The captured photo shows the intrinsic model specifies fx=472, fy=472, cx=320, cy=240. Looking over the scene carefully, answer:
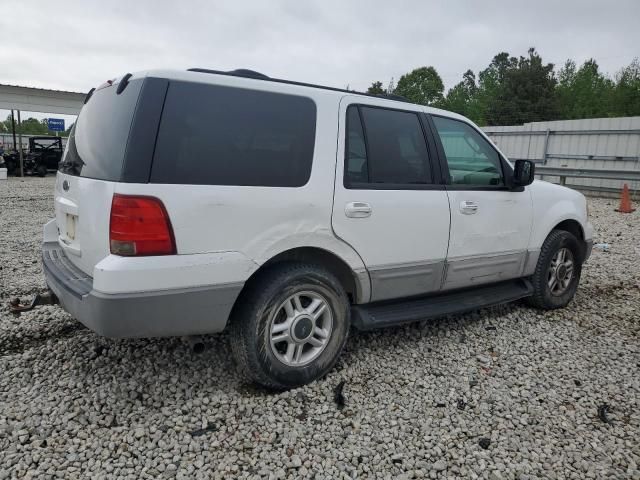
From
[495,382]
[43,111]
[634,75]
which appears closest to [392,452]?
[495,382]

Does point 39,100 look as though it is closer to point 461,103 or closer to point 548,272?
point 548,272

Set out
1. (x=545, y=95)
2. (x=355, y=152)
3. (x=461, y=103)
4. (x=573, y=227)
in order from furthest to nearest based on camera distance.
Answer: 1. (x=461, y=103)
2. (x=545, y=95)
3. (x=573, y=227)
4. (x=355, y=152)

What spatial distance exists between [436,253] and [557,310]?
6.20 ft

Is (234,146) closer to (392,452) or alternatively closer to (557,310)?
(392,452)

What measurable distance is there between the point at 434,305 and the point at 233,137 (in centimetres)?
196

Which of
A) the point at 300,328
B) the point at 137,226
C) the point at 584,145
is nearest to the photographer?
the point at 137,226

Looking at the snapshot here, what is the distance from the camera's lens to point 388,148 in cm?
329

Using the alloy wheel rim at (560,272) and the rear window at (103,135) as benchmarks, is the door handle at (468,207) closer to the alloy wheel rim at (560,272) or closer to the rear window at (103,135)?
the alloy wheel rim at (560,272)

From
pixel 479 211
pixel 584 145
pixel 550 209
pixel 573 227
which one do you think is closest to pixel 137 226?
pixel 479 211

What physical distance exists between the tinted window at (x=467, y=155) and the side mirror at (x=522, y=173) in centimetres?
12

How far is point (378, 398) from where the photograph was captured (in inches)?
114

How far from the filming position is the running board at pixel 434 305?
321cm

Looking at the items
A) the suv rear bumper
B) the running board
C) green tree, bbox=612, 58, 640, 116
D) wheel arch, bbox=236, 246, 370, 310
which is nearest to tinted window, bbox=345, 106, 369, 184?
wheel arch, bbox=236, 246, 370, 310

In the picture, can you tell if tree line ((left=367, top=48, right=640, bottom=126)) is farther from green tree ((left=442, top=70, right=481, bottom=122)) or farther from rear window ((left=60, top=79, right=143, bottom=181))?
rear window ((left=60, top=79, right=143, bottom=181))
